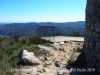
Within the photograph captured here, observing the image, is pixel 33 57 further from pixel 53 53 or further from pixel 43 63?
pixel 53 53

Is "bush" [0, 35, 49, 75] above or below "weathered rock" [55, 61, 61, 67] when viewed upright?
above

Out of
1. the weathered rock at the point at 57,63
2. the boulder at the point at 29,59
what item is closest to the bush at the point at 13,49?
the boulder at the point at 29,59

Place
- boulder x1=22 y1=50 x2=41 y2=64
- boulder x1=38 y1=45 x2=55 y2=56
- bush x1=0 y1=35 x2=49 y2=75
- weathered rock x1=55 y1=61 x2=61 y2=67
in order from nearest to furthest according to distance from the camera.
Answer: bush x1=0 y1=35 x2=49 y2=75 < weathered rock x1=55 y1=61 x2=61 y2=67 < boulder x1=22 y1=50 x2=41 y2=64 < boulder x1=38 y1=45 x2=55 y2=56

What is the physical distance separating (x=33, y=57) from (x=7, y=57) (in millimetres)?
1336

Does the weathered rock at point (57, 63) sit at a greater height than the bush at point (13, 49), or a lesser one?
lesser

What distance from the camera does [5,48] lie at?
1035 centimetres

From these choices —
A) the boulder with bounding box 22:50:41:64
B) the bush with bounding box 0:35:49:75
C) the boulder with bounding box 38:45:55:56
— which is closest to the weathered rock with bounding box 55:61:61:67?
the boulder with bounding box 22:50:41:64

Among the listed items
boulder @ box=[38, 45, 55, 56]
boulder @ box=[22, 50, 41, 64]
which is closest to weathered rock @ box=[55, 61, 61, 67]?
boulder @ box=[22, 50, 41, 64]

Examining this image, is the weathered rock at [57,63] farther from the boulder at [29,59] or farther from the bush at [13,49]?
the bush at [13,49]

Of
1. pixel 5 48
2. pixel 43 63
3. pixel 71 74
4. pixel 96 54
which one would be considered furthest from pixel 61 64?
pixel 5 48

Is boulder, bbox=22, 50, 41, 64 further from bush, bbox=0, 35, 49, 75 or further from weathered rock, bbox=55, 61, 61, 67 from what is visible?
weathered rock, bbox=55, 61, 61, 67

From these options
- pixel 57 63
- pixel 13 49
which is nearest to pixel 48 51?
pixel 57 63

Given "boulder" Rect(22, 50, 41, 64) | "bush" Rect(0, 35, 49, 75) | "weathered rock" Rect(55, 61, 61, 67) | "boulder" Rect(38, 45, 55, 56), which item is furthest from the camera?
"boulder" Rect(38, 45, 55, 56)

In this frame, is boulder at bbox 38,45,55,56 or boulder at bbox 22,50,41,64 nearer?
boulder at bbox 22,50,41,64
